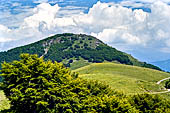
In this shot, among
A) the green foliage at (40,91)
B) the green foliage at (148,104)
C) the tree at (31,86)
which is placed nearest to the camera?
the tree at (31,86)

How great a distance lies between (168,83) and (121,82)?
32595mm

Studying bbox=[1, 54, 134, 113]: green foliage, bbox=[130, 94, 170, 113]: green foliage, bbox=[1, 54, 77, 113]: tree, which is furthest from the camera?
bbox=[130, 94, 170, 113]: green foliage

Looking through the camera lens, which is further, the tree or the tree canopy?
the tree canopy

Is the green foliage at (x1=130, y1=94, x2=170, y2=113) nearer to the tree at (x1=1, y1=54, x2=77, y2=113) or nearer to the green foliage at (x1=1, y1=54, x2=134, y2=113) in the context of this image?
the green foliage at (x1=1, y1=54, x2=134, y2=113)

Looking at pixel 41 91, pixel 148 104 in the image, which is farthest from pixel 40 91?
pixel 148 104

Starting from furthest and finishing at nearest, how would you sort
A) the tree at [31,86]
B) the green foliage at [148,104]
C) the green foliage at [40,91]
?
the green foliage at [148,104]
the green foliage at [40,91]
the tree at [31,86]

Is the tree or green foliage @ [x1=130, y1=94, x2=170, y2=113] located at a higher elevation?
the tree

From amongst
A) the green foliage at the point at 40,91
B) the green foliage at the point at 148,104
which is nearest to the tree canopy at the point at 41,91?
the green foliage at the point at 40,91

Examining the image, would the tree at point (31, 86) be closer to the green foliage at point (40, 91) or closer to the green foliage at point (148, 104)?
the green foliage at point (40, 91)

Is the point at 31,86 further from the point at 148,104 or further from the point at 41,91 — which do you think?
the point at 148,104

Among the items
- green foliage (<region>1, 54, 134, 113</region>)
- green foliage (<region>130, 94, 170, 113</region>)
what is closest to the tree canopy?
green foliage (<region>1, 54, 134, 113</region>)

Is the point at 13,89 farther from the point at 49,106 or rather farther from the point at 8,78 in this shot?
the point at 49,106

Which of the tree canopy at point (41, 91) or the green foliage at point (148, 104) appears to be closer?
the tree canopy at point (41, 91)

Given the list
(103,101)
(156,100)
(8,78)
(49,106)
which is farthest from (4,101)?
(156,100)
